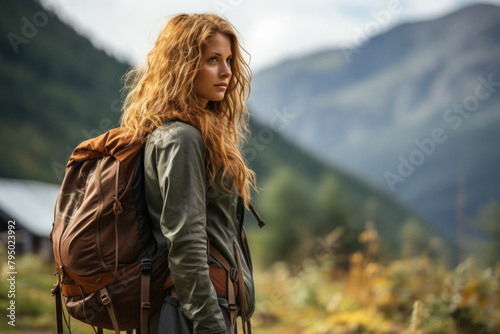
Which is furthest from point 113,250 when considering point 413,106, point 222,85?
point 413,106

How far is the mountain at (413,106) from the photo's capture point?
52.4 feet

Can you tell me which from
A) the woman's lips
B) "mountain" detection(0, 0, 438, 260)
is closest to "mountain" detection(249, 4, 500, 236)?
"mountain" detection(0, 0, 438, 260)

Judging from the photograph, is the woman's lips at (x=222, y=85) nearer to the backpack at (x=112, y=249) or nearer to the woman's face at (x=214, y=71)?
the woman's face at (x=214, y=71)

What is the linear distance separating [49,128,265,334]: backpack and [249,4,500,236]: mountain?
28.1 feet

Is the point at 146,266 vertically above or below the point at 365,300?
above

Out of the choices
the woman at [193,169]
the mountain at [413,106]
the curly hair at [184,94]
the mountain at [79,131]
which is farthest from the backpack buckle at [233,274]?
the mountain at [413,106]

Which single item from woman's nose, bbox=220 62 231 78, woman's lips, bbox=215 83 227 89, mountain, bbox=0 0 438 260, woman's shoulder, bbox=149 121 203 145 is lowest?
mountain, bbox=0 0 438 260

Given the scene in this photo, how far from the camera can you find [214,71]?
167 centimetres

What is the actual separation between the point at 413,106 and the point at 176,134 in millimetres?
24931

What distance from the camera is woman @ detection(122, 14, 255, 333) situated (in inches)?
56.8

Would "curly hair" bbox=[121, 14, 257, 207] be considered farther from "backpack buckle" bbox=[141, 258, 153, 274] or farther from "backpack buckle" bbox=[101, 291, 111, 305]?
"backpack buckle" bbox=[101, 291, 111, 305]

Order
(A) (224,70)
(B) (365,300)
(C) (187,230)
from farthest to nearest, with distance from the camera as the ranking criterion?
1. (B) (365,300)
2. (A) (224,70)
3. (C) (187,230)

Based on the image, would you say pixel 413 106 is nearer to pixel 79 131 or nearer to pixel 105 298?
pixel 79 131

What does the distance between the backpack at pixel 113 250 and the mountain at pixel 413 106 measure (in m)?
8.58
